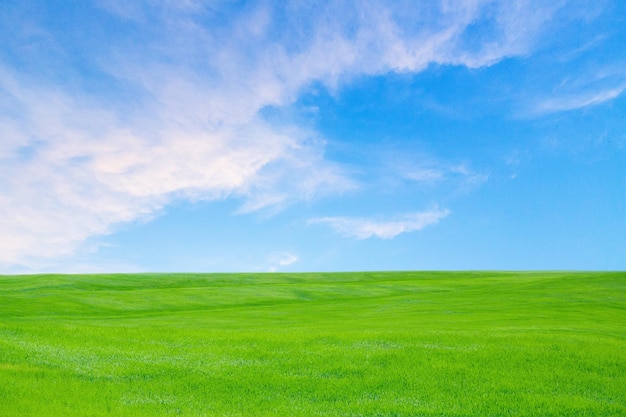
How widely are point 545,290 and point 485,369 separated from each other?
122 feet

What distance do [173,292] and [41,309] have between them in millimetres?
13091

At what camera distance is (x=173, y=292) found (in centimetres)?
5222

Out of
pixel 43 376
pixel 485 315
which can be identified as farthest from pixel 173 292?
pixel 43 376

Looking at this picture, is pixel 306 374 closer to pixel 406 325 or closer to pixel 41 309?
pixel 406 325

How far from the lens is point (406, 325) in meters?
25.2

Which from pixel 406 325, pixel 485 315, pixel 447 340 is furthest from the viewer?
pixel 485 315

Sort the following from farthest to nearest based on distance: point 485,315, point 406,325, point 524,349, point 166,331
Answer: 1. point 485,315
2. point 406,325
3. point 166,331
4. point 524,349

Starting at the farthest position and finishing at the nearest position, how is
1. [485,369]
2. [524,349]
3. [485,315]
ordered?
[485,315] → [524,349] → [485,369]

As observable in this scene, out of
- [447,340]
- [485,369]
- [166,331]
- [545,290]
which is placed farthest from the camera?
[545,290]

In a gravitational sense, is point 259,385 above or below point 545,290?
below

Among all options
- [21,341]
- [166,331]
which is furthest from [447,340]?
[21,341]

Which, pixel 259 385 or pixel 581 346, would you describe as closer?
pixel 259 385

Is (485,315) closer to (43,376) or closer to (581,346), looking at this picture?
(581,346)

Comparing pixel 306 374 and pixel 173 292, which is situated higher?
pixel 173 292
